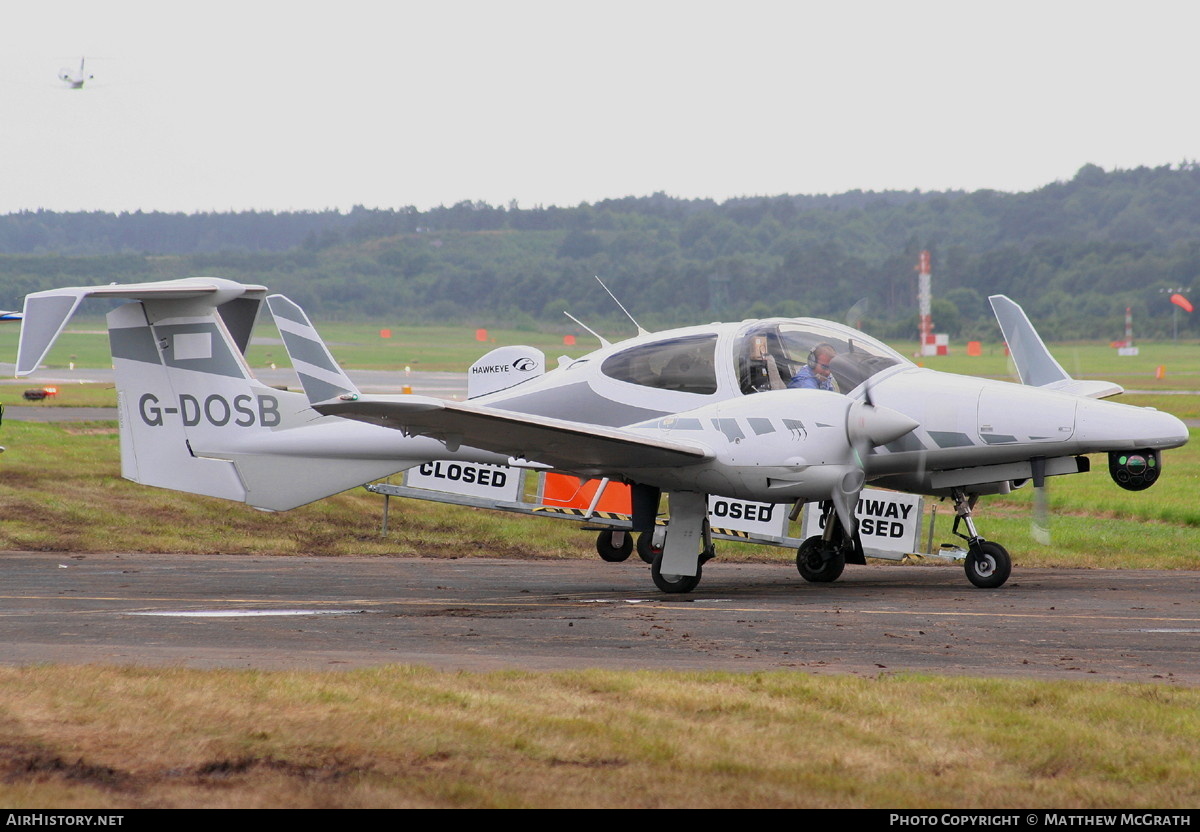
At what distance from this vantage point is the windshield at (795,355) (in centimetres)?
1423

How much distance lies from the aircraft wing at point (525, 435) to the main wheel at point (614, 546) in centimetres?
490

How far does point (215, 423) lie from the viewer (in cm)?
1638

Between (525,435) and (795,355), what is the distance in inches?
130

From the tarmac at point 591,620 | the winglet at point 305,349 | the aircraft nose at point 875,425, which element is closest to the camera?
the tarmac at point 591,620

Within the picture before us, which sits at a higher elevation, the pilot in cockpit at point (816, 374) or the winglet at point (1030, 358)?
the winglet at point (1030, 358)

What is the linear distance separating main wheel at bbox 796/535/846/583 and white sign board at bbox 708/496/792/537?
2446 millimetres

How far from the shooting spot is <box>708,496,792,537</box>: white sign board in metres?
18.3

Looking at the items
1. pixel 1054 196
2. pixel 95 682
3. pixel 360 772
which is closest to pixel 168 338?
pixel 95 682

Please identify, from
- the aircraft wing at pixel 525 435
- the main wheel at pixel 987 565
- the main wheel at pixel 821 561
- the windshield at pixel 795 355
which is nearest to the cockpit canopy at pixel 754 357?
the windshield at pixel 795 355

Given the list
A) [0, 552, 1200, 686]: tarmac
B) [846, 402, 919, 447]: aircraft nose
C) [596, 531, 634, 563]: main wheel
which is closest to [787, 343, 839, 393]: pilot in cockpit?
[846, 402, 919, 447]: aircraft nose

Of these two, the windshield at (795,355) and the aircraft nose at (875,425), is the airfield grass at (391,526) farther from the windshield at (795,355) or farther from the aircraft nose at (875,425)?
the aircraft nose at (875,425)

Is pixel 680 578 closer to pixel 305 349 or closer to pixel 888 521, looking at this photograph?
pixel 888 521

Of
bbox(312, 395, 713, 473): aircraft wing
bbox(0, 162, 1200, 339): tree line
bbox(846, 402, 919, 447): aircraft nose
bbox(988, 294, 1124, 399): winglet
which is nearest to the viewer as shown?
bbox(312, 395, 713, 473): aircraft wing

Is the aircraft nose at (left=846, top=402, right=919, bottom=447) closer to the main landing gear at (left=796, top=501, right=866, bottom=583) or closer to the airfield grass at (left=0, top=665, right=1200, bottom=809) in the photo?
the main landing gear at (left=796, top=501, right=866, bottom=583)
